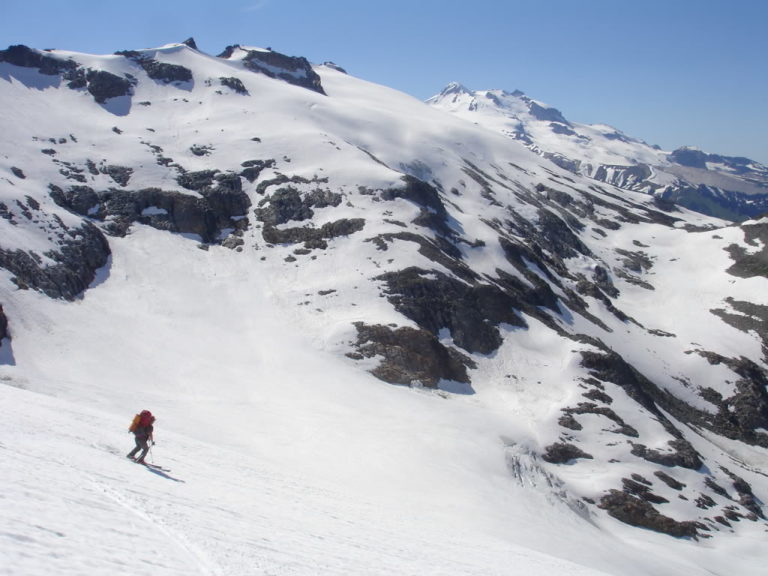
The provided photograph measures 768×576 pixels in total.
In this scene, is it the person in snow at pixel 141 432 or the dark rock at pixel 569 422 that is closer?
the person in snow at pixel 141 432

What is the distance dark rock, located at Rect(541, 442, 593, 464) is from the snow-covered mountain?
20 centimetres

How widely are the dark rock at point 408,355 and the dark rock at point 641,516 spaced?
1631 centimetres

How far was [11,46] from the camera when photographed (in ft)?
332

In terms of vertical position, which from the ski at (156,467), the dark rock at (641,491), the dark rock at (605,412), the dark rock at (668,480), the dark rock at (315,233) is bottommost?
the ski at (156,467)

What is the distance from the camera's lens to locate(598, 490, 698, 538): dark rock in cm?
4259

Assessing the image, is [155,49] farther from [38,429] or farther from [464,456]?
[38,429]

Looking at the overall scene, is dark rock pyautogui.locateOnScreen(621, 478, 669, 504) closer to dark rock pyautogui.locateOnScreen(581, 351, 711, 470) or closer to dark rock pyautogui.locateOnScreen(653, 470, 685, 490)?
dark rock pyautogui.locateOnScreen(653, 470, 685, 490)

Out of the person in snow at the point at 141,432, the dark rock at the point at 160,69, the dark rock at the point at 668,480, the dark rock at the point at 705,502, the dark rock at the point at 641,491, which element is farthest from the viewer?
the dark rock at the point at 160,69

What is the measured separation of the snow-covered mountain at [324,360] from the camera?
1695 centimetres

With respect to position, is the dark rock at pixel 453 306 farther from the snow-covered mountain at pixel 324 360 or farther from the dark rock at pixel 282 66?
the dark rock at pixel 282 66

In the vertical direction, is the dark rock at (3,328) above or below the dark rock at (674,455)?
below

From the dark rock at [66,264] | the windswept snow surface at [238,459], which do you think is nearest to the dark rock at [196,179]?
the windswept snow surface at [238,459]

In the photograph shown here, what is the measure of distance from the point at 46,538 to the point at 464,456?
3506 centimetres

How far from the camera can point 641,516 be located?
1689 inches
